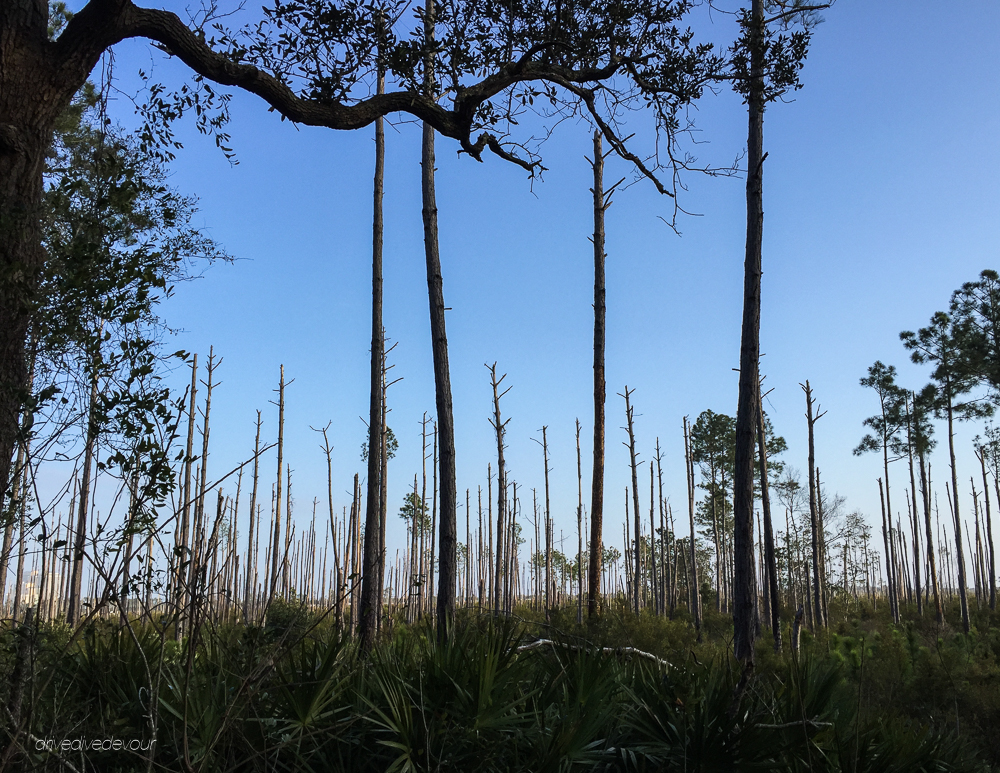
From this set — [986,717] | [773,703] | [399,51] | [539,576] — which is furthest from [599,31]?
[539,576]

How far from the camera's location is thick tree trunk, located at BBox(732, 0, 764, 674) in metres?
7.50

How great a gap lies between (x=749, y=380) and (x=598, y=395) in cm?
504

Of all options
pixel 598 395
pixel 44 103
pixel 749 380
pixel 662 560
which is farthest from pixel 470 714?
pixel 662 560

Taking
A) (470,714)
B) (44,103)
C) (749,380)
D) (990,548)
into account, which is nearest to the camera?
(470,714)

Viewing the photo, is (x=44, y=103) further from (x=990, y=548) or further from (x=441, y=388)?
(x=990, y=548)

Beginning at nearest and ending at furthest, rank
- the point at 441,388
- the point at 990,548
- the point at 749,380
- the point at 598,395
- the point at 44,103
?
1. the point at 44,103
2. the point at 749,380
3. the point at 441,388
4. the point at 598,395
5. the point at 990,548

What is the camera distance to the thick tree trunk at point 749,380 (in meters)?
7.50

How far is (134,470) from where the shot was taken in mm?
3334

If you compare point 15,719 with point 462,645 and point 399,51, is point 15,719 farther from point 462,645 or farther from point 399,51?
point 399,51

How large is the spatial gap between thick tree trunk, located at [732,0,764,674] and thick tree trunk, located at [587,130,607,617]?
13.4ft

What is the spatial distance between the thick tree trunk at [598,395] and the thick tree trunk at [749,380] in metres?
4.08

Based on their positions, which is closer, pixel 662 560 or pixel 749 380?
pixel 749 380

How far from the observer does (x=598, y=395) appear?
13.6m

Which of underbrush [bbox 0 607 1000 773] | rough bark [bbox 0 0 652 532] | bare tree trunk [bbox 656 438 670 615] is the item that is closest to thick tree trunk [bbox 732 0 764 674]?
underbrush [bbox 0 607 1000 773]
